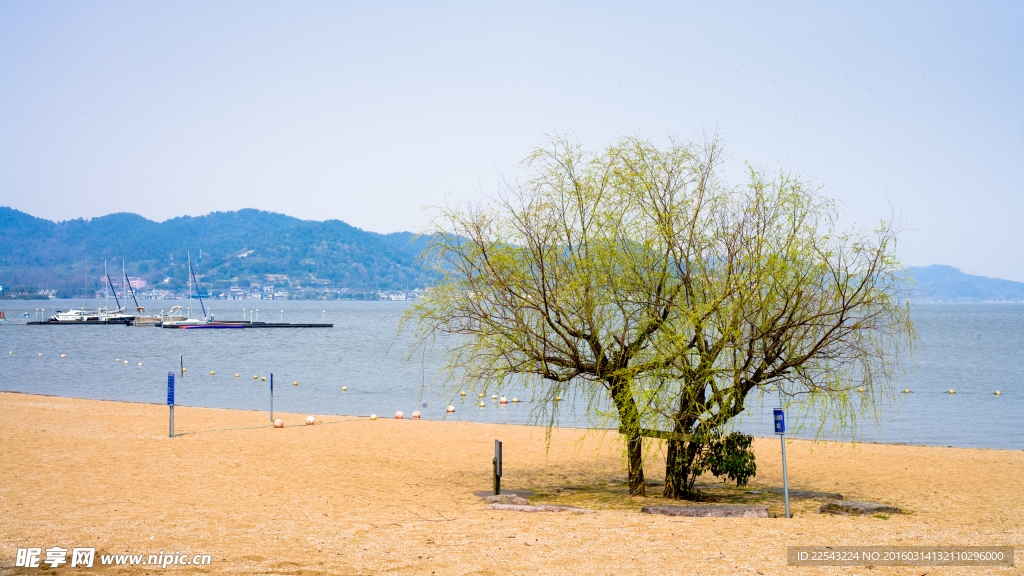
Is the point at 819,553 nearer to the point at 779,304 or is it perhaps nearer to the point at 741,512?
the point at 741,512

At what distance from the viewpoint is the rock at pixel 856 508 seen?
461 inches

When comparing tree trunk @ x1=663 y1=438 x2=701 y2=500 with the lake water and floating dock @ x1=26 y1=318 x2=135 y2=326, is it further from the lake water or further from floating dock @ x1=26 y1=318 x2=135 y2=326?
floating dock @ x1=26 y1=318 x2=135 y2=326

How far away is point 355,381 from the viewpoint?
45500 millimetres

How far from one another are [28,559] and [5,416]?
18373 millimetres

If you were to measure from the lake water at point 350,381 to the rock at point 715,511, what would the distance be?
12.1ft

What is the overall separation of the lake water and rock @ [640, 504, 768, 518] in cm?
369

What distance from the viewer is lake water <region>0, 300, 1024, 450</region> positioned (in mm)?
29250

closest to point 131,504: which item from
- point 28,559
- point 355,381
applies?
point 28,559

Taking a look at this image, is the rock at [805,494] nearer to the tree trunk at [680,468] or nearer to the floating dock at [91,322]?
the tree trunk at [680,468]

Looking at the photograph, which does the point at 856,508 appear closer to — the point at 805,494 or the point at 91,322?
the point at 805,494

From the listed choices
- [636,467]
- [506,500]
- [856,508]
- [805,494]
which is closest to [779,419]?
[856,508]

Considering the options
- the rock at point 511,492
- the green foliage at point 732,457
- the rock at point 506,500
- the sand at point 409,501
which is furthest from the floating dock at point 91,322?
the green foliage at point 732,457

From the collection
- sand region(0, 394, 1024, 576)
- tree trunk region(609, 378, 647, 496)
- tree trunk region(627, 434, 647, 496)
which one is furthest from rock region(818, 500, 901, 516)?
tree trunk region(609, 378, 647, 496)

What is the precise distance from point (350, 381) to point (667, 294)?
119ft
